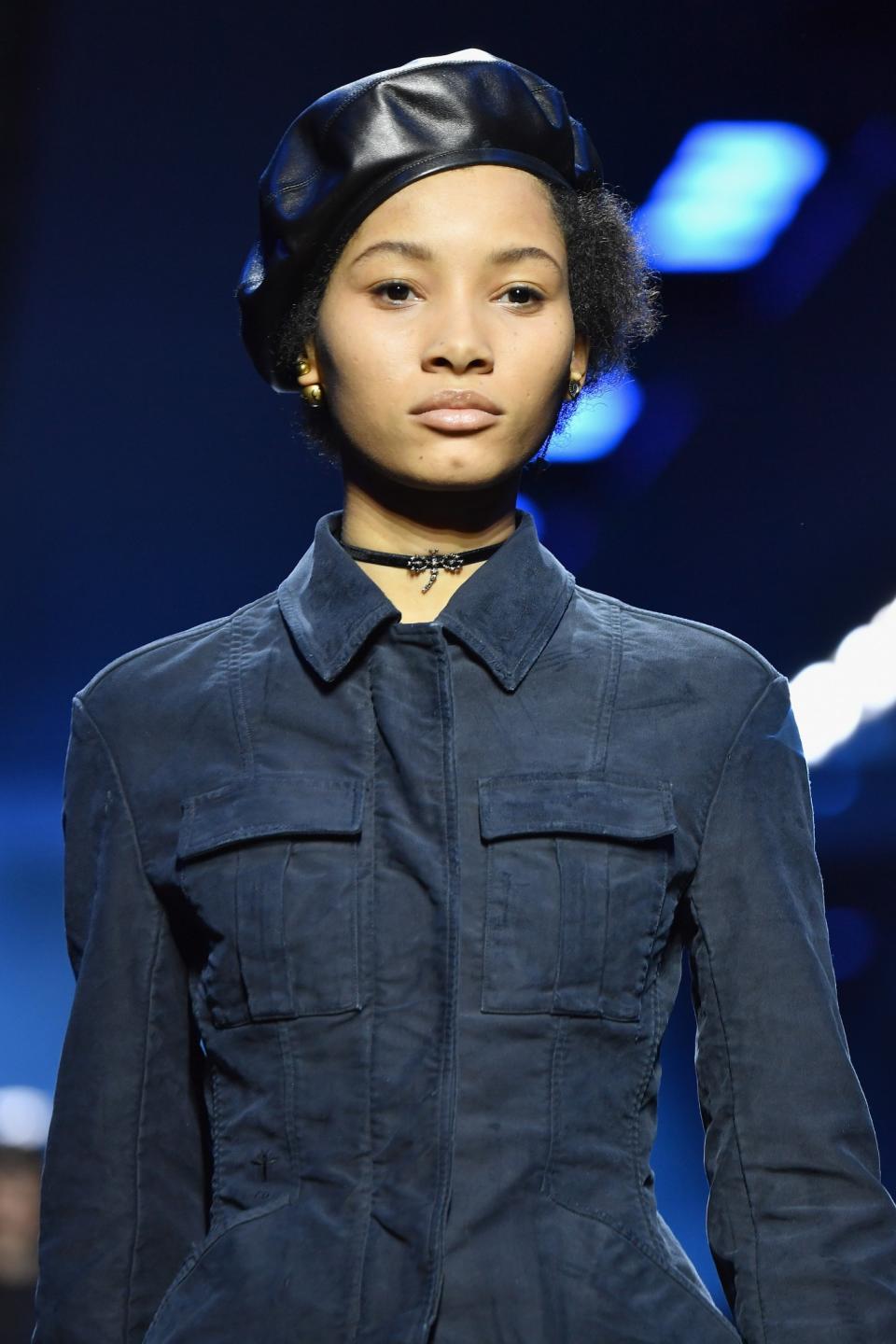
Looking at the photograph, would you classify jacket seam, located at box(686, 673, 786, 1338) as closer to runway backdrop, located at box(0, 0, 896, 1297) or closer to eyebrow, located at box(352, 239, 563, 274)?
eyebrow, located at box(352, 239, 563, 274)

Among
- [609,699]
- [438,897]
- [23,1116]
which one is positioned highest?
[609,699]

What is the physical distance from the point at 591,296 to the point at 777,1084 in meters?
0.69

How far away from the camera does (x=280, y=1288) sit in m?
1.25

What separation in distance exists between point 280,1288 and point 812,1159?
388 mm

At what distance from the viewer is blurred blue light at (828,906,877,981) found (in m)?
2.22

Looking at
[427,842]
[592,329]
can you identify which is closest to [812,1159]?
A: [427,842]

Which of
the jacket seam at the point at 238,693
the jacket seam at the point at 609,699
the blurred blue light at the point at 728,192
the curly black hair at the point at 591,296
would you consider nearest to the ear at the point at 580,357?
the curly black hair at the point at 591,296

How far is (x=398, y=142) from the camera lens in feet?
4.75

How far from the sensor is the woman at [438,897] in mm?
1276

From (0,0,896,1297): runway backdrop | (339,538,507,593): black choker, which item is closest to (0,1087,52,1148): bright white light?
(0,0,896,1297): runway backdrop

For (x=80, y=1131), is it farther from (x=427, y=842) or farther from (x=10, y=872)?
(x=10, y=872)

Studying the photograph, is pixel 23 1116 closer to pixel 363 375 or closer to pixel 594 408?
pixel 594 408

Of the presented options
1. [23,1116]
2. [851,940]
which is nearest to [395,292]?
[851,940]

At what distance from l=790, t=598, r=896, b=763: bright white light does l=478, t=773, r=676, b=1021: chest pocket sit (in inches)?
35.7
